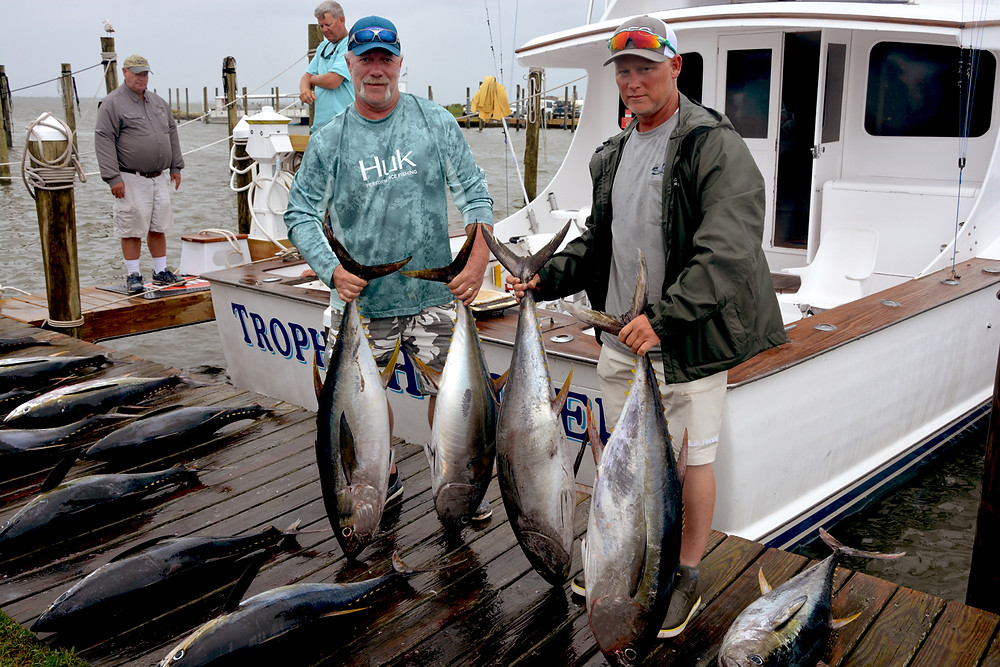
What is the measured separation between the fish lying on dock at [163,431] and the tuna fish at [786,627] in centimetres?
293

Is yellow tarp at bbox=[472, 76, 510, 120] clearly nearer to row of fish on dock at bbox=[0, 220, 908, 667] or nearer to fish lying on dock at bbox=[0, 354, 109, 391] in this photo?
fish lying on dock at bbox=[0, 354, 109, 391]

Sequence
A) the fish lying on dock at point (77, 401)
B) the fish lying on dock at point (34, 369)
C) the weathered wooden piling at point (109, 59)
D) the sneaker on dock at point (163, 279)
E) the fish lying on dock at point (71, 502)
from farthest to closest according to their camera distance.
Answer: the weathered wooden piling at point (109, 59)
the sneaker on dock at point (163, 279)
the fish lying on dock at point (34, 369)
the fish lying on dock at point (77, 401)
the fish lying on dock at point (71, 502)

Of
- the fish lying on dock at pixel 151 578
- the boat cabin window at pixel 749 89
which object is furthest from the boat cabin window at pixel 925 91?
the fish lying on dock at pixel 151 578

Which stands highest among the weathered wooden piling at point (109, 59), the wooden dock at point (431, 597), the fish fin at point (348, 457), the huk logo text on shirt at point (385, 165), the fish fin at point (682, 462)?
the weathered wooden piling at point (109, 59)

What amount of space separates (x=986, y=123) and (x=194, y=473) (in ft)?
20.6

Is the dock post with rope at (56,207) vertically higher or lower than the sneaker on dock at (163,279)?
higher

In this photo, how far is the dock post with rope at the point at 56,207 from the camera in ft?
19.7

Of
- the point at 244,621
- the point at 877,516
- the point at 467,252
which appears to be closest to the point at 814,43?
the point at 877,516

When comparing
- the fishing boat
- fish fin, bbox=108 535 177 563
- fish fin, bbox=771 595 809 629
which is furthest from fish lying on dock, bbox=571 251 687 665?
fish fin, bbox=108 535 177 563

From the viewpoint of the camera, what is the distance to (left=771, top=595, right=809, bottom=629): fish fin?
95.6 inches

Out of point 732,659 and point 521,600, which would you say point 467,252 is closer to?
point 521,600

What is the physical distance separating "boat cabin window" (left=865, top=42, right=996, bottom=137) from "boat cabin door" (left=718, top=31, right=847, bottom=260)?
0.31 meters

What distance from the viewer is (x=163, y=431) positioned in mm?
4219

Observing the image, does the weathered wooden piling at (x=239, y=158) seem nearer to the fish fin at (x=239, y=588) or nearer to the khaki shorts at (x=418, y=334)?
the khaki shorts at (x=418, y=334)
